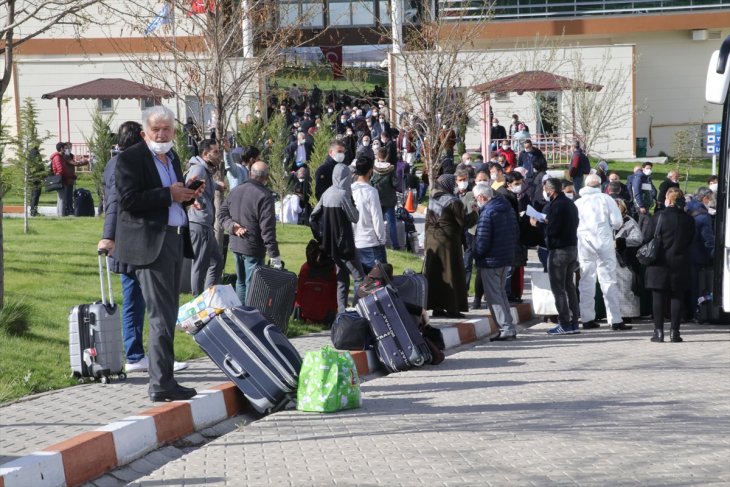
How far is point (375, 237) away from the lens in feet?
46.7

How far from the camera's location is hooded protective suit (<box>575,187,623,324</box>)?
1526 cm

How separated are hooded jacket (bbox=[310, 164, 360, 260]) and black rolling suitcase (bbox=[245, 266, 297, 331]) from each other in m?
1.00

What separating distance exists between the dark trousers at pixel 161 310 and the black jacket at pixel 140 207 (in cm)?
9

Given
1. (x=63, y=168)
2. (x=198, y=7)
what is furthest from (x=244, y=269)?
(x=63, y=168)

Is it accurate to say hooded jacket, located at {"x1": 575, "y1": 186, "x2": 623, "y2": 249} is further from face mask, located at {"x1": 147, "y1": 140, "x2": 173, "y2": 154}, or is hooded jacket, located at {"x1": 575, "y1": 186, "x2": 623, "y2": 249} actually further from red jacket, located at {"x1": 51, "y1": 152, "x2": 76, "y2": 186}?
red jacket, located at {"x1": 51, "y1": 152, "x2": 76, "y2": 186}

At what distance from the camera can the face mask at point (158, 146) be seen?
9.07 metres

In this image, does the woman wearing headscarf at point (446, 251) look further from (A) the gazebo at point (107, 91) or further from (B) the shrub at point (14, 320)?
(A) the gazebo at point (107, 91)

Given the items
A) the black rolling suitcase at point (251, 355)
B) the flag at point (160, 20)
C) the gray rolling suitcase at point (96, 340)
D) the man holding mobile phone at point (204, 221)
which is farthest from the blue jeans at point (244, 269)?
the flag at point (160, 20)

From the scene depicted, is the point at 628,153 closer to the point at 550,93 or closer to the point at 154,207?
the point at 550,93

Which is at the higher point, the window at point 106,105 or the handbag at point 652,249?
the window at point 106,105

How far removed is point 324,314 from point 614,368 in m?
3.55

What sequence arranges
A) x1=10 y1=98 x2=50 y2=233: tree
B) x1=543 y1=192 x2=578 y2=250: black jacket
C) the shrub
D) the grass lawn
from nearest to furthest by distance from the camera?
the grass lawn, the shrub, x1=543 y1=192 x2=578 y2=250: black jacket, x1=10 y1=98 x2=50 y2=233: tree

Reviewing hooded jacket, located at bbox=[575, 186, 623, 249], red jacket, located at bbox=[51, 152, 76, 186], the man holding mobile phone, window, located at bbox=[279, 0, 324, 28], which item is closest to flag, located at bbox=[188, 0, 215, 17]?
window, located at bbox=[279, 0, 324, 28]

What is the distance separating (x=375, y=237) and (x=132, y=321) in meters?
4.44
